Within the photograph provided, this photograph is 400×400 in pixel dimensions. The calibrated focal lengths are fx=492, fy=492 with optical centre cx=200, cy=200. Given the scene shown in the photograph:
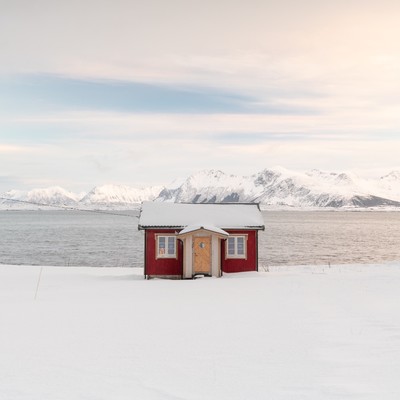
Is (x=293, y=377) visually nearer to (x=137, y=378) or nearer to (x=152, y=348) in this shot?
(x=137, y=378)

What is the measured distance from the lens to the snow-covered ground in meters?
8.18

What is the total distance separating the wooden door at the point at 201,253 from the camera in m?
28.2

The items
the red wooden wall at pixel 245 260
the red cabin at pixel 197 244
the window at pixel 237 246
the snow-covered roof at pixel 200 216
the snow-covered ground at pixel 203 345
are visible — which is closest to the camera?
the snow-covered ground at pixel 203 345

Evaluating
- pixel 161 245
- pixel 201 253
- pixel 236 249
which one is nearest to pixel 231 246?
pixel 236 249

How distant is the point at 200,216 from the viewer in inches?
1188

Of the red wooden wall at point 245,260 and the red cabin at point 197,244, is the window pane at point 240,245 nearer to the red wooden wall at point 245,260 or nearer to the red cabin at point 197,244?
the red cabin at point 197,244

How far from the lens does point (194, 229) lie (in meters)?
27.8

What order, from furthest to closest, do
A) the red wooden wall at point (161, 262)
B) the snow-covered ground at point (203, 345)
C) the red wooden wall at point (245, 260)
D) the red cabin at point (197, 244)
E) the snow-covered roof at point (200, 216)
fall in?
1. the red wooden wall at point (245, 260)
2. the snow-covered roof at point (200, 216)
3. the red wooden wall at point (161, 262)
4. the red cabin at point (197, 244)
5. the snow-covered ground at point (203, 345)

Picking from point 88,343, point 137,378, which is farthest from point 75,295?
point 137,378

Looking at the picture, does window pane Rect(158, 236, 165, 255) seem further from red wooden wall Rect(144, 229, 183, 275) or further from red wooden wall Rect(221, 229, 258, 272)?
red wooden wall Rect(221, 229, 258, 272)

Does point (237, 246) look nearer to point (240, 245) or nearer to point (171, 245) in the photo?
point (240, 245)

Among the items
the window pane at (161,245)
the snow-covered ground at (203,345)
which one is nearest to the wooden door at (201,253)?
the window pane at (161,245)

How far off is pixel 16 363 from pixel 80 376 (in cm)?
165

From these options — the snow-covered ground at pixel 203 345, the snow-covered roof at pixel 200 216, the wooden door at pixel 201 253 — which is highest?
the snow-covered roof at pixel 200 216
